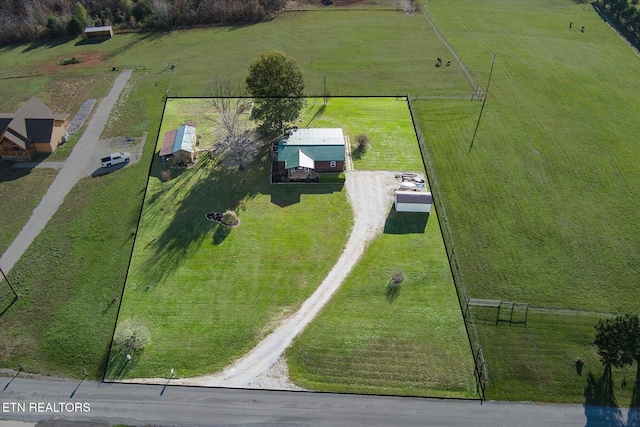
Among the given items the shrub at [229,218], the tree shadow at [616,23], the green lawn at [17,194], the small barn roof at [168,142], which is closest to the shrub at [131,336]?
the shrub at [229,218]

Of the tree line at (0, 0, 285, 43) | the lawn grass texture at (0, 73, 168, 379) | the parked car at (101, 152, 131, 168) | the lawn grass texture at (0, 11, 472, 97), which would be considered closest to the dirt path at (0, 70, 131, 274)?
the lawn grass texture at (0, 73, 168, 379)

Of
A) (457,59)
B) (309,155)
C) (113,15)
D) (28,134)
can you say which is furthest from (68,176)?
(457,59)

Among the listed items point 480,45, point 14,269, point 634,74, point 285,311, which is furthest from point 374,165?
point 634,74

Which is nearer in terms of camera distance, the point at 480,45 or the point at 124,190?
the point at 124,190

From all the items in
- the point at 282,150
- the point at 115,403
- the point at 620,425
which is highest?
the point at 282,150

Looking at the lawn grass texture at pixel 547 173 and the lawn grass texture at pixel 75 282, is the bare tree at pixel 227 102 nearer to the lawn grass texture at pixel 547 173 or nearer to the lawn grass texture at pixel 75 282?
the lawn grass texture at pixel 75 282

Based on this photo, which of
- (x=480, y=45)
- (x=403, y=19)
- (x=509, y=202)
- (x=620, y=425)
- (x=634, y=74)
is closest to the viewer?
(x=620, y=425)

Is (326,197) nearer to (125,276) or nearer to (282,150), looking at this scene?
(282,150)
